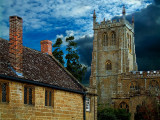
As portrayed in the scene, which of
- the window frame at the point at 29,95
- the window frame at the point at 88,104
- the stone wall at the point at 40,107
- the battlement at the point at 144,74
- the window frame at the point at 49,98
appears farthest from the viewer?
the battlement at the point at 144,74

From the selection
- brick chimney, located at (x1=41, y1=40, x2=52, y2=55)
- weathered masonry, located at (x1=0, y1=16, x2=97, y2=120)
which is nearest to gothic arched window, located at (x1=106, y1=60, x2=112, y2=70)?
brick chimney, located at (x1=41, y1=40, x2=52, y2=55)

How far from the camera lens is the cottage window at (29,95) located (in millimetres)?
21344

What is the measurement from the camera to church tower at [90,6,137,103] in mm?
80000

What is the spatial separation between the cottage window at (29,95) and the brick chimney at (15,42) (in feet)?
4.14

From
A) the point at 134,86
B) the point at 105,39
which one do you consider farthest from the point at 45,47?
the point at 105,39

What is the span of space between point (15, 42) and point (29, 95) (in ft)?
11.7

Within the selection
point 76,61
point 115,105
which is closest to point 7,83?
point 76,61

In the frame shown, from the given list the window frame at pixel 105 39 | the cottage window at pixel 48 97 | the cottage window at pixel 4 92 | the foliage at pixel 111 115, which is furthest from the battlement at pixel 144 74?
the cottage window at pixel 4 92

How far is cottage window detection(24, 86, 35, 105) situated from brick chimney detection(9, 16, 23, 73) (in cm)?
126

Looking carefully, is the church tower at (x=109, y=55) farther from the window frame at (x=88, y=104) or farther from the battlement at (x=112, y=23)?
the window frame at (x=88, y=104)

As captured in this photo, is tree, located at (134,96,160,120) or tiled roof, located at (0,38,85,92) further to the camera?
tree, located at (134,96,160,120)

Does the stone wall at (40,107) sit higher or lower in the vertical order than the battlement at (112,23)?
lower

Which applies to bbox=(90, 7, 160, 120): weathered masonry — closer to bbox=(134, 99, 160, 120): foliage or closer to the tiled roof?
bbox=(134, 99, 160, 120): foliage

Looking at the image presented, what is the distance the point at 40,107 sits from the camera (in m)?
22.4
